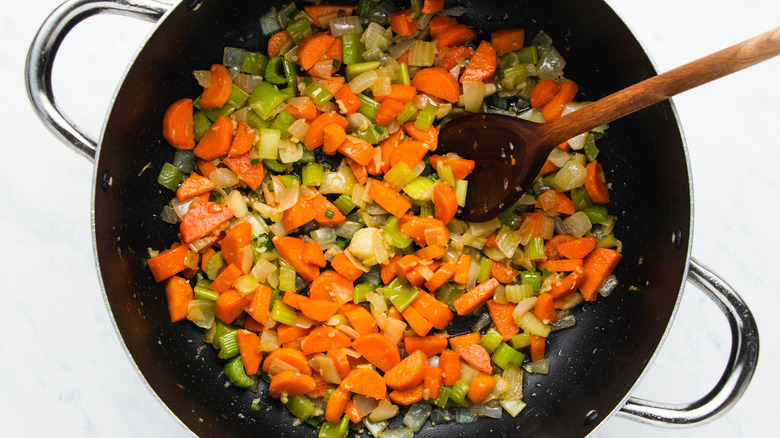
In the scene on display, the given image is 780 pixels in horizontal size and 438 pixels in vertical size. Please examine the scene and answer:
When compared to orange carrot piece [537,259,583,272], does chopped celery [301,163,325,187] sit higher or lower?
higher

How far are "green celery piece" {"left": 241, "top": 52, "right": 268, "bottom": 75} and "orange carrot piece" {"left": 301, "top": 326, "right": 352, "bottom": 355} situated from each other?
1.18m

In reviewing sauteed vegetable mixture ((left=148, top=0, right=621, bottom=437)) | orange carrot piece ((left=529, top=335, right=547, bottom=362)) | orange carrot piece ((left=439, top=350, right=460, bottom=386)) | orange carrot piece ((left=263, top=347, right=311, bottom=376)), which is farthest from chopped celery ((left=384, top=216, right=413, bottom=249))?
orange carrot piece ((left=529, top=335, right=547, bottom=362))

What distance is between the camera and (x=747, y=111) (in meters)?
2.89

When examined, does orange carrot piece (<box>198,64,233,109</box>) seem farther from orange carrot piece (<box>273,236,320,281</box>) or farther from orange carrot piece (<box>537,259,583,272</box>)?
orange carrot piece (<box>537,259,583,272</box>)

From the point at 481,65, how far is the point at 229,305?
1.54 metres

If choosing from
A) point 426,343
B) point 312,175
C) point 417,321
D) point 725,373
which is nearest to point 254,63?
point 312,175

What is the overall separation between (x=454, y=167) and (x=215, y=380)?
1.43 meters

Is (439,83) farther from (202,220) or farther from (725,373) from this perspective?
(725,373)

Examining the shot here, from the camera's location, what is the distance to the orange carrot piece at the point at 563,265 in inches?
108

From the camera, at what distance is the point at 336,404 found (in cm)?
263

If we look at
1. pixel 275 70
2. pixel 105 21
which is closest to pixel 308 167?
pixel 275 70

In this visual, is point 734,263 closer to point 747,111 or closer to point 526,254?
point 747,111

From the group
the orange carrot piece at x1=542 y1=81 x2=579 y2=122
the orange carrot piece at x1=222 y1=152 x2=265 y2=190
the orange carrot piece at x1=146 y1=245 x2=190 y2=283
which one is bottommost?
the orange carrot piece at x1=146 y1=245 x2=190 y2=283

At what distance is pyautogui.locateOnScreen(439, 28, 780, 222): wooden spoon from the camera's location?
1796 millimetres
